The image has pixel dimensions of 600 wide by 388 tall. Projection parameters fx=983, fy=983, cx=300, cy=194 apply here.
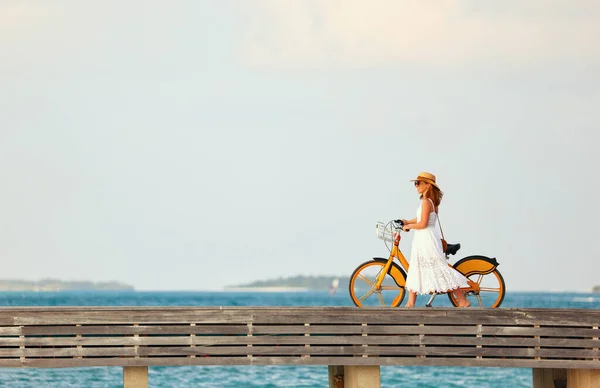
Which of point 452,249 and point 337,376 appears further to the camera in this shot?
point 337,376

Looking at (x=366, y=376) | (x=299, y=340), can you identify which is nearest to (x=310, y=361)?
(x=299, y=340)

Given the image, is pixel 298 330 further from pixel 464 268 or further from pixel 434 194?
pixel 434 194

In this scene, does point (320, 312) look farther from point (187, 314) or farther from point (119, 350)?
point (119, 350)

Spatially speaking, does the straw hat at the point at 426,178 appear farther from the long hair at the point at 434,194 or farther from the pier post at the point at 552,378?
the pier post at the point at 552,378

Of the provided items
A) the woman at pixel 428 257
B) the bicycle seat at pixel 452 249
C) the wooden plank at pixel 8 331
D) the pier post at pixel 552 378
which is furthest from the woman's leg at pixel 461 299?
the wooden plank at pixel 8 331

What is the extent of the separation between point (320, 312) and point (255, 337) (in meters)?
0.90

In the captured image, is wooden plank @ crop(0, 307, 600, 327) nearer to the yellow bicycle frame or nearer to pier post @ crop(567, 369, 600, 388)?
pier post @ crop(567, 369, 600, 388)

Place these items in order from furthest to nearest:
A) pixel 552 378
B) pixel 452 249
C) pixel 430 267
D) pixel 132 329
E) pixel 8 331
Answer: pixel 552 378 < pixel 452 249 < pixel 430 267 < pixel 132 329 < pixel 8 331

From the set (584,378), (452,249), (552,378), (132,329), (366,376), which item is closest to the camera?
(132,329)

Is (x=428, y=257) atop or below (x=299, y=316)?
atop

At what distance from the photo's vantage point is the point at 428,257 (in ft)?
45.3

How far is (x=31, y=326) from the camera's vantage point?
12.7 m

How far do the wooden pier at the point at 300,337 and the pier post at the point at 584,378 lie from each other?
0.19 meters

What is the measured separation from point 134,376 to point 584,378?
5.97m
